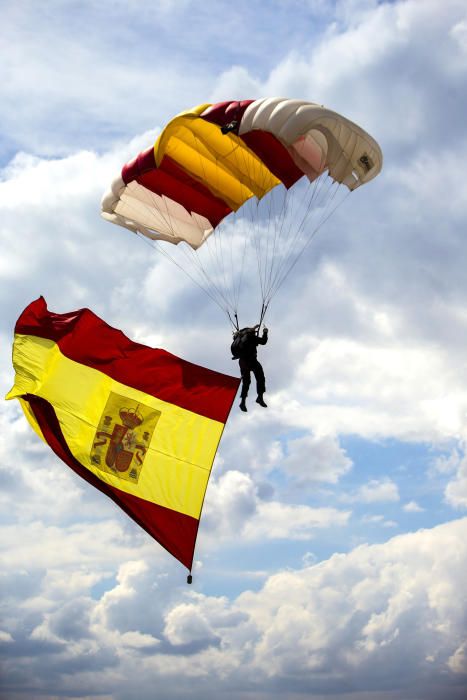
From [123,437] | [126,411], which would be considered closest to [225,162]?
[126,411]

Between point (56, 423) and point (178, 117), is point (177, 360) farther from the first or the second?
point (178, 117)

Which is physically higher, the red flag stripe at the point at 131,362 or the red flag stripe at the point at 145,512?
the red flag stripe at the point at 131,362

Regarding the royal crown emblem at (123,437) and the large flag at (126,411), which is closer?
the large flag at (126,411)

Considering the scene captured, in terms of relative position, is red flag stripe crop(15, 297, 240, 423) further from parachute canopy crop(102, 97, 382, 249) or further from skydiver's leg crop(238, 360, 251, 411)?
parachute canopy crop(102, 97, 382, 249)

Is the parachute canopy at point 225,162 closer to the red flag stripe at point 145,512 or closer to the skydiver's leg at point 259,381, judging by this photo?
the skydiver's leg at point 259,381

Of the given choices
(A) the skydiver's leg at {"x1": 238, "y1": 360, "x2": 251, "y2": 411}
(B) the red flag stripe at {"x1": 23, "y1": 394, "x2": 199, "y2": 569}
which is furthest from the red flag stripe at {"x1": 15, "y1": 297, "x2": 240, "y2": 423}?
(B) the red flag stripe at {"x1": 23, "y1": 394, "x2": 199, "y2": 569}

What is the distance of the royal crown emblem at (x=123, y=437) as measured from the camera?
19984mm

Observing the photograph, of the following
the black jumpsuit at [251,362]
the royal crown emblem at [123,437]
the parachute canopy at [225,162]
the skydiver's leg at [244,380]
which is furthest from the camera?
the royal crown emblem at [123,437]

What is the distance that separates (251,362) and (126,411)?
2.95m

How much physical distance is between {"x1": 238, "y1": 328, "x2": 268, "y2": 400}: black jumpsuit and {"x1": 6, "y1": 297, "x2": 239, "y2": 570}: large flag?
0.58 meters

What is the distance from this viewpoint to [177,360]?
21.1 metres

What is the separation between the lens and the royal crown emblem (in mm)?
19984

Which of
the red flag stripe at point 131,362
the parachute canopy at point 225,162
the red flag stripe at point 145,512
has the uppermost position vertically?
the parachute canopy at point 225,162

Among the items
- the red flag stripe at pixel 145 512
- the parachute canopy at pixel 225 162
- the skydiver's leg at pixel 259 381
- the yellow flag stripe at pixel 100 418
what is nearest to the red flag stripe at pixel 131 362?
the yellow flag stripe at pixel 100 418
